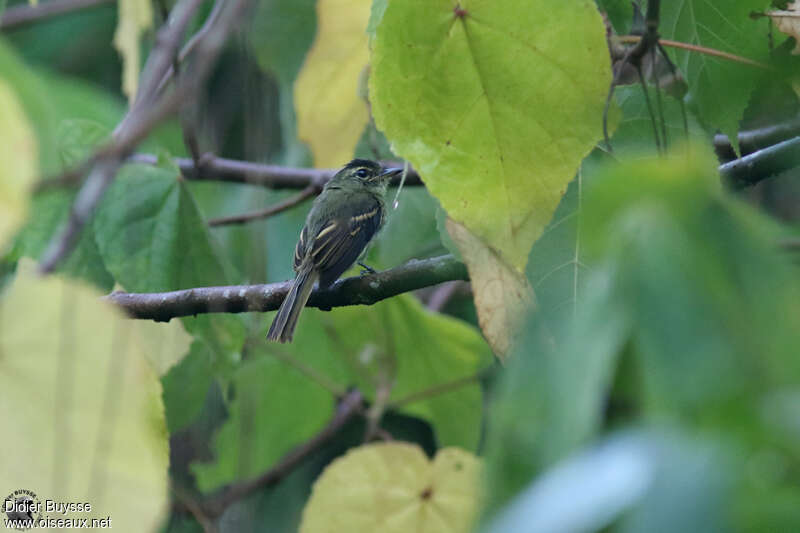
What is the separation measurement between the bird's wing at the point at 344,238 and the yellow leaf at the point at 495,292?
1582mm

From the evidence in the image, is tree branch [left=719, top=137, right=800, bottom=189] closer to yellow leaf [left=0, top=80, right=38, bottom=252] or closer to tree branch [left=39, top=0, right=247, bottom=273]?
tree branch [left=39, top=0, right=247, bottom=273]

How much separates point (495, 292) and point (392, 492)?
2.90 ft

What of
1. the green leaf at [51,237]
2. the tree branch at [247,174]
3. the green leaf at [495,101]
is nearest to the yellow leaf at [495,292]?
the green leaf at [495,101]

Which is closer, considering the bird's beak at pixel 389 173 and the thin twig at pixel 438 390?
the thin twig at pixel 438 390

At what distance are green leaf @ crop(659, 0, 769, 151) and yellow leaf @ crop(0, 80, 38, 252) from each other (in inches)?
67.4

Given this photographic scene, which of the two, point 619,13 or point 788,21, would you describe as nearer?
point 788,21

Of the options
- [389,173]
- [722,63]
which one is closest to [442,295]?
[389,173]

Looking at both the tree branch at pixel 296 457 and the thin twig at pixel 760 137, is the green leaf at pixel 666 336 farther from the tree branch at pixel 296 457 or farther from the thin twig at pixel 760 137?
the tree branch at pixel 296 457

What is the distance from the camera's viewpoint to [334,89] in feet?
9.30

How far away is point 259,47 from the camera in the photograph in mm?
3453

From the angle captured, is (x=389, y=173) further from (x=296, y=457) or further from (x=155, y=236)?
(x=155, y=236)

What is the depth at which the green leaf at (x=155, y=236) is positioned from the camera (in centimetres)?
257

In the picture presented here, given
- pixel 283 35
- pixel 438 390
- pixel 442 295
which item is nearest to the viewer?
pixel 438 390

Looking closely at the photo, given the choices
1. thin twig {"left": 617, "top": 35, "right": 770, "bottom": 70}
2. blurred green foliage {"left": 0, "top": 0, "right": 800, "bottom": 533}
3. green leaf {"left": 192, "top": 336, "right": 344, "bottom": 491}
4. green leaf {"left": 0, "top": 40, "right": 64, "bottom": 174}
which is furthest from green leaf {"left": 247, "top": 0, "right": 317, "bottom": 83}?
green leaf {"left": 0, "top": 40, "right": 64, "bottom": 174}
